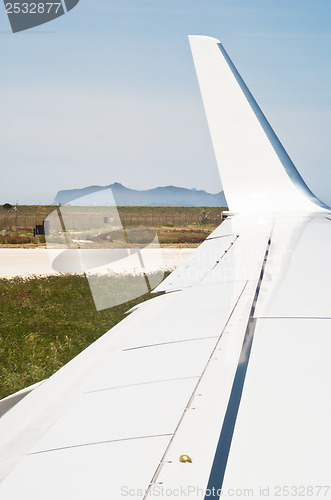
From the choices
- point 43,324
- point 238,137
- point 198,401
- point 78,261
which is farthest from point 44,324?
point 78,261

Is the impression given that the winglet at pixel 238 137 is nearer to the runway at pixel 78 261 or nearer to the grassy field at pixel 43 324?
the grassy field at pixel 43 324

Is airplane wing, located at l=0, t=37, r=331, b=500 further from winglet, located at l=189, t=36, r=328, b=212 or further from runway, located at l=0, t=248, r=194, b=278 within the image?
runway, located at l=0, t=248, r=194, b=278

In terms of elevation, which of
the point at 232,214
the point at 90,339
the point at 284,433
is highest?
the point at 232,214

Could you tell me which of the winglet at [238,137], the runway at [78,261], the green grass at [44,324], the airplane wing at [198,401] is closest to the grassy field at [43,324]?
the green grass at [44,324]

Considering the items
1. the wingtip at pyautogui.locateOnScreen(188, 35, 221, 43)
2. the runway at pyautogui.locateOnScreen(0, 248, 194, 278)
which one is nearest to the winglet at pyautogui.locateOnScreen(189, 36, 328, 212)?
the wingtip at pyautogui.locateOnScreen(188, 35, 221, 43)

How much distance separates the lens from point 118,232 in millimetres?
28594

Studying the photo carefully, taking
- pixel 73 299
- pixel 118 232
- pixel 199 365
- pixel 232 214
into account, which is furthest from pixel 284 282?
pixel 118 232

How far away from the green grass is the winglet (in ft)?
12.5

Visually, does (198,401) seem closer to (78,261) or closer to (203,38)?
(203,38)

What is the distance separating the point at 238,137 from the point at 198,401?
10.8 feet

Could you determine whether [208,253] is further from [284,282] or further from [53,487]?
[53,487]

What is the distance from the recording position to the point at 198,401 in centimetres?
125

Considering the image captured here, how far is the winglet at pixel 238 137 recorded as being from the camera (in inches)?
165

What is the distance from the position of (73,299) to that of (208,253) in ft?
26.3
